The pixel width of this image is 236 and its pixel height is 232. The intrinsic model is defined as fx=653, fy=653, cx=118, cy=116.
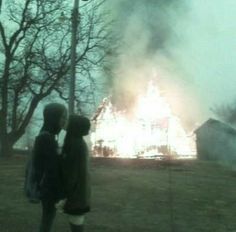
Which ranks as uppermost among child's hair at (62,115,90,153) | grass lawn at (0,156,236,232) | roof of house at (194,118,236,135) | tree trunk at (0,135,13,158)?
roof of house at (194,118,236,135)

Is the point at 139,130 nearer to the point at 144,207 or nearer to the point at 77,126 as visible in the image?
the point at 144,207

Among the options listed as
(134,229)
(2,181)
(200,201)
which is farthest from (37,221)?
(2,181)

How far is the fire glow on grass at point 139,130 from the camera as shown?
44675 mm

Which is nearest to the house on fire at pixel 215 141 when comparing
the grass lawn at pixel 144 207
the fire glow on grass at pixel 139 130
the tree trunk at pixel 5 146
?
the fire glow on grass at pixel 139 130

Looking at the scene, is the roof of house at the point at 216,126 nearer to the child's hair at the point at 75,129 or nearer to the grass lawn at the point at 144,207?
the grass lawn at the point at 144,207

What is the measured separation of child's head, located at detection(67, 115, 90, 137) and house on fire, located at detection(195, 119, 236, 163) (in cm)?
4166

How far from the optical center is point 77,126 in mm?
6789

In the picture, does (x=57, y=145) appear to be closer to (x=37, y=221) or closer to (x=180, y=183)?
(x=37, y=221)

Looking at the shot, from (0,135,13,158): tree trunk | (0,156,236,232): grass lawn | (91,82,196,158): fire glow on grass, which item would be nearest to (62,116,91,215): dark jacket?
(0,156,236,232): grass lawn

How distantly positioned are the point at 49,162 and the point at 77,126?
1.55 feet

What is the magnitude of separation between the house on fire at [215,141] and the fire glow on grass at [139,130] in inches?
157

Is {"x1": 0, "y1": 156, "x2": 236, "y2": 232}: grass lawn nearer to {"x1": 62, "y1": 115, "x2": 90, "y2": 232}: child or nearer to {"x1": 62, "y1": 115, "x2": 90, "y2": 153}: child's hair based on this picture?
{"x1": 62, "y1": 115, "x2": 90, "y2": 232}: child

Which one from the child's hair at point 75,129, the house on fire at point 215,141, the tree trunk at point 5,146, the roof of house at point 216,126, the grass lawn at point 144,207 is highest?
the roof of house at point 216,126

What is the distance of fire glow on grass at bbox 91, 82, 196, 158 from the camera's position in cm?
4467
